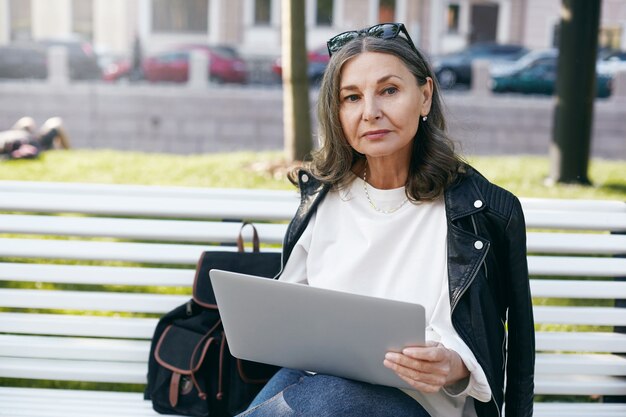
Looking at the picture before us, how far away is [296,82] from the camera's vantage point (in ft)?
26.8

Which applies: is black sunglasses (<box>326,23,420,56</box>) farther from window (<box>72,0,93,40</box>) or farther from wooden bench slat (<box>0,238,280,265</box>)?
window (<box>72,0,93,40</box>)

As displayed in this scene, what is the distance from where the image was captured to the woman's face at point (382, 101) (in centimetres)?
204

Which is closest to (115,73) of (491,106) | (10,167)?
(491,106)

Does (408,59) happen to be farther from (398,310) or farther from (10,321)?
(10,321)

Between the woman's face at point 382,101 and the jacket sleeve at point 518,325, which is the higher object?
the woman's face at point 382,101

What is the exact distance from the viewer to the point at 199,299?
235 cm

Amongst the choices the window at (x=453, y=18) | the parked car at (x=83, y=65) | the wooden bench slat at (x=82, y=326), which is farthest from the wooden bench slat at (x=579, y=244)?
the window at (x=453, y=18)

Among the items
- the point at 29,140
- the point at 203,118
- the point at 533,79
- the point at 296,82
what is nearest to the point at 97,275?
the point at 296,82

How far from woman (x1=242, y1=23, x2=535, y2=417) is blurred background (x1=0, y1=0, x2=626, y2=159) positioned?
0.23 metres

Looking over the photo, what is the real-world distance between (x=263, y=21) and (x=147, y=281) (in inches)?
1071

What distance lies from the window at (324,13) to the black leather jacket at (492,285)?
2715 cm

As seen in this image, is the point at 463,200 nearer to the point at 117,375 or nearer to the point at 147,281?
the point at 147,281

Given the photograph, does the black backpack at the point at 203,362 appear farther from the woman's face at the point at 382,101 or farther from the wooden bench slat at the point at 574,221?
the wooden bench slat at the point at 574,221

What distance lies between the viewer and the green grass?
25.2ft
